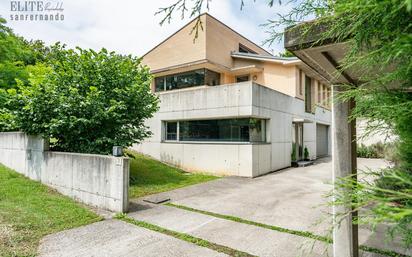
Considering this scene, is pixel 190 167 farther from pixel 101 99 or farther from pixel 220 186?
pixel 101 99

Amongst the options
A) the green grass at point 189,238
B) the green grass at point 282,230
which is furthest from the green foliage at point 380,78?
the green grass at point 189,238

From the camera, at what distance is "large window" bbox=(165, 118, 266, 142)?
11392mm

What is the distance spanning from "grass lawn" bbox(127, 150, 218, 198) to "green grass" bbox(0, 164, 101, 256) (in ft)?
6.63

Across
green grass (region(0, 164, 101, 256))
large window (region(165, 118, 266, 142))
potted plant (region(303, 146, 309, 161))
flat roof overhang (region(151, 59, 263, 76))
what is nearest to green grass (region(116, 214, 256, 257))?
green grass (region(0, 164, 101, 256))

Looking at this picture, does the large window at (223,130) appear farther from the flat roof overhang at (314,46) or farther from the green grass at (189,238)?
the flat roof overhang at (314,46)

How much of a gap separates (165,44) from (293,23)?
17.0 m

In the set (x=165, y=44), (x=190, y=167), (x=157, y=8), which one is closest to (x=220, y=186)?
(x=190, y=167)

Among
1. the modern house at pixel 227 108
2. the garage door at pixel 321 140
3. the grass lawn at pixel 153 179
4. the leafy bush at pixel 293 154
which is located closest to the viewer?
the grass lawn at pixel 153 179

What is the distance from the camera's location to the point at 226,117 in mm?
11883

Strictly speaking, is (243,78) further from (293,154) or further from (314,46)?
(314,46)

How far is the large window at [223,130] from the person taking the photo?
449 inches

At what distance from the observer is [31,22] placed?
11.2 m

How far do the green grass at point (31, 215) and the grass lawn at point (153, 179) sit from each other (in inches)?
79.6

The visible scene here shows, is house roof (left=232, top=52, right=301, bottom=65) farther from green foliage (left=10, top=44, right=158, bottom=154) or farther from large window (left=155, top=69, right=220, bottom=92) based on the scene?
green foliage (left=10, top=44, right=158, bottom=154)
